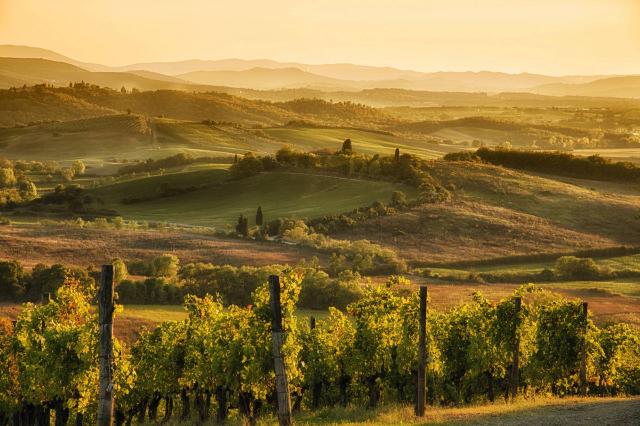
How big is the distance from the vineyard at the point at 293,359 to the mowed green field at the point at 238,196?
74.3 m

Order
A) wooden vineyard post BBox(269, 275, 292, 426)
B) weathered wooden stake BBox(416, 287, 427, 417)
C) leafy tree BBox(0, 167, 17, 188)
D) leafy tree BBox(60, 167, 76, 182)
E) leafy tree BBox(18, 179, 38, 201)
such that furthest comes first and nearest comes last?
leafy tree BBox(60, 167, 76, 182)
leafy tree BBox(0, 167, 17, 188)
leafy tree BBox(18, 179, 38, 201)
weathered wooden stake BBox(416, 287, 427, 417)
wooden vineyard post BBox(269, 275, 292, 426)

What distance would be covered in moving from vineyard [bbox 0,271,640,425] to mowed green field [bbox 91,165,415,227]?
74346mm

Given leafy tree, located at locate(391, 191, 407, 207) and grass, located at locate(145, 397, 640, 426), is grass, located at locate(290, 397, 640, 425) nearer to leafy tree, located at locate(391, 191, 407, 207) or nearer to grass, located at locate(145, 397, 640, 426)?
grass, located at locate(145, 397, 640, 426)

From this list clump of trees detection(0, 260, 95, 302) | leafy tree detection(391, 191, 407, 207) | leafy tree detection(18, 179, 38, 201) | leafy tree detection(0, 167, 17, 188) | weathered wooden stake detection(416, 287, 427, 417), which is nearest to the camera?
weathered wooden stake detection(416, 287, 427, 417)

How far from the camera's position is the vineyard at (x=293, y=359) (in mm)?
34812

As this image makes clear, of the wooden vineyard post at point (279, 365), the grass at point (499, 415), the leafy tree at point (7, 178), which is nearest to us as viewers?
the wooden vineyard post at point (279, 365)

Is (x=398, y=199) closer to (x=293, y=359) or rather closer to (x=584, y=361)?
(x=584, y=361)

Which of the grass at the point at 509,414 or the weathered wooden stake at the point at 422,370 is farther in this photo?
the weathered wooden stake at the point at 422,370

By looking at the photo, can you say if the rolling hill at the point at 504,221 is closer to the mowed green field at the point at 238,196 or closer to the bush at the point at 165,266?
the mowed green field at the point at 238,196

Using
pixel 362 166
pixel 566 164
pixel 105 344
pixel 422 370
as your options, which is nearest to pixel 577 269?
pixel 362 166

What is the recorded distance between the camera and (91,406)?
3641 cm

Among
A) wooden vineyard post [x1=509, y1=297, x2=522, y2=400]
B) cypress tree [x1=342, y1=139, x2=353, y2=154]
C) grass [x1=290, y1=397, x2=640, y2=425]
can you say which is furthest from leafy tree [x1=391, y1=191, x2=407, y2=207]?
grass [x1=290, y1=397, x2=640, y2=425]

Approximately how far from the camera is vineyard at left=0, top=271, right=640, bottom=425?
34812 millimetres

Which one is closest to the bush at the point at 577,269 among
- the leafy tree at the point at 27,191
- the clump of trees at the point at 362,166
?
the clump of trees at the point at 362,166
